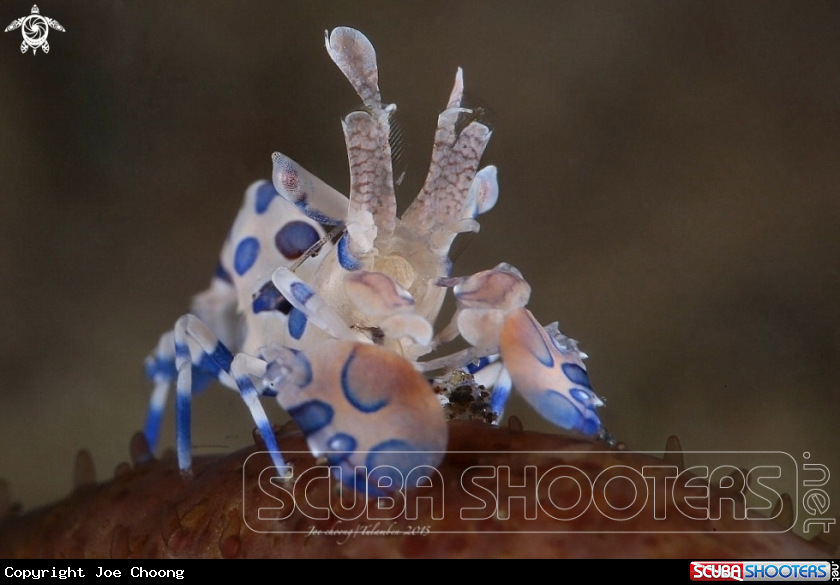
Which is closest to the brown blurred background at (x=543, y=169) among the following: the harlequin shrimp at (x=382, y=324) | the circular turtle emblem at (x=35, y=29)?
the circular turtle emblem at (x=35, y=29)

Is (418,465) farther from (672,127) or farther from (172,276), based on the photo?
(172,276)

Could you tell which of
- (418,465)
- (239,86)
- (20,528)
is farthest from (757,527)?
(239,86)

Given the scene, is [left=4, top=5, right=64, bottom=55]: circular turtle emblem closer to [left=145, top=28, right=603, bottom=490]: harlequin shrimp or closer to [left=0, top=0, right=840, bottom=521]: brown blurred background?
[left=0, top=0, right=840, bottom=521]: brown blurred background

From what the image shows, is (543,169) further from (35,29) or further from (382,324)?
(35,29)

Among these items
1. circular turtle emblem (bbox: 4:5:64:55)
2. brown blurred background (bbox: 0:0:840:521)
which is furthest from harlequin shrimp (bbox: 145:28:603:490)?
circular turtle emblem (bbox: 4:5:64:55)

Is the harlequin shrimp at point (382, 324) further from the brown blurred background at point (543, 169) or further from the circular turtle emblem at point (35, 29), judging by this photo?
the circular turtle emblem at point (35, 29)
